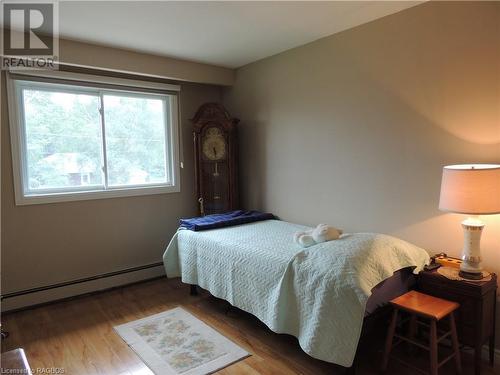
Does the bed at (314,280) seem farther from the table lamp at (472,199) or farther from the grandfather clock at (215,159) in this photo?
the grandfather clock at (215,159)

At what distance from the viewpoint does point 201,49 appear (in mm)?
3189

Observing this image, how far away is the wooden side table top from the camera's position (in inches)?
52.8

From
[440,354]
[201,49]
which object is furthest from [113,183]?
[440,354]

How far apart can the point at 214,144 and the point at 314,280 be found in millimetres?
2154

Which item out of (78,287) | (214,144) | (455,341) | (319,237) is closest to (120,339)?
(78,287)

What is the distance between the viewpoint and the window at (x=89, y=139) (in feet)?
9.75

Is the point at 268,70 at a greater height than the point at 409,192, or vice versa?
the point at 268,70

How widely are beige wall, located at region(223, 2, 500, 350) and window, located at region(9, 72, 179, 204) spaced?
4.01ft

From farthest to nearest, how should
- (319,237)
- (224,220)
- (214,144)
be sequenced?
(214,144), (224,220), (319,237)

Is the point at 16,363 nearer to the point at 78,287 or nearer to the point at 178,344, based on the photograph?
the point at 178,344

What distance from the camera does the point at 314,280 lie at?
199 centimetres

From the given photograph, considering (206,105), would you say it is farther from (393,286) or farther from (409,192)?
(393,286)

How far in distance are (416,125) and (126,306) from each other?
2.87 metres

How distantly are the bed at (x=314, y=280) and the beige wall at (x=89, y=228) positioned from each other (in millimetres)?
1158
